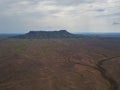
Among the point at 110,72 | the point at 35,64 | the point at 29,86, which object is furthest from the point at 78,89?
the point at 35,64

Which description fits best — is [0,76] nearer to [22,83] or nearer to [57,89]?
[22,83]

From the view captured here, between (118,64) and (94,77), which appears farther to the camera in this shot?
(118,64)

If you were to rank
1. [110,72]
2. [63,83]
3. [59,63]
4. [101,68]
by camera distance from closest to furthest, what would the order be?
1. [63,83]
2. [110,72]
3. [101,68]
4. [59,63]

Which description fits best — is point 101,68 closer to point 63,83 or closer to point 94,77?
point 94,77

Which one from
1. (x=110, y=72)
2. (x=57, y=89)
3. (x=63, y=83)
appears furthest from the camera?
(x=110, y=72)

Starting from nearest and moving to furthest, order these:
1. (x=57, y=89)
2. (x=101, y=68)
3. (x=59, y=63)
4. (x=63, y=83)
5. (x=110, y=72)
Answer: (x=57, y=89) < (x=63, y=83) < (x=110, y=72) < (x=101, y=68) < (x=59, y=63)

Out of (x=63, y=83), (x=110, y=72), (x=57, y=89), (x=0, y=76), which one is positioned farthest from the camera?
(x=110, y=72)

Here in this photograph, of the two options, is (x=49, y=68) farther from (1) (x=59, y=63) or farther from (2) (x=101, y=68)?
(2) (x=101, y=68)

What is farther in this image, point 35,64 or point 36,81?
point 35,64

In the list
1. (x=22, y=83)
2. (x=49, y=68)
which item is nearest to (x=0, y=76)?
(x=22, y=83)
